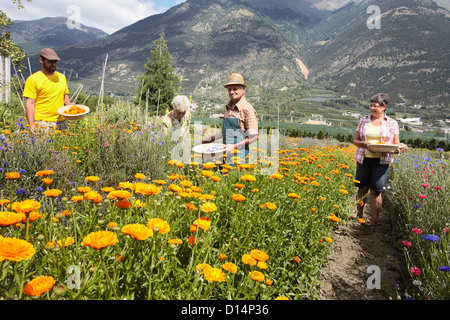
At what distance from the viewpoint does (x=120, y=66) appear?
591 feet

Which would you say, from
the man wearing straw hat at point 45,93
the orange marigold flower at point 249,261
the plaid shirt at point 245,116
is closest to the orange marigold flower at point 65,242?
the orange marigold flower at point 249,261

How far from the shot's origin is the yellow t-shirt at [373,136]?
3314 millimetres

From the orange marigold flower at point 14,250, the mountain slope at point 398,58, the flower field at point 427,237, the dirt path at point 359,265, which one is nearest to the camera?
the orange marigold flower at point 14,250

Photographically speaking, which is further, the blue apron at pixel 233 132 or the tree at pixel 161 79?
the tree at pixel 161 79

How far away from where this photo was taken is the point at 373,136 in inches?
132

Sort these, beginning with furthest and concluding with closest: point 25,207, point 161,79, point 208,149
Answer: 1. point 161,79
2. point 208,149
3. point 25,207

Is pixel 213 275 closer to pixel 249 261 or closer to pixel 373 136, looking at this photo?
pixel 249 261

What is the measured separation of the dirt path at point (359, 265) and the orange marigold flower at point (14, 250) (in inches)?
73.4

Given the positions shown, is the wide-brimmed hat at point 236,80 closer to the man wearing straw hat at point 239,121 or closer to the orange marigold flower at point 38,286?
the man wearing straw hat at point 239,121

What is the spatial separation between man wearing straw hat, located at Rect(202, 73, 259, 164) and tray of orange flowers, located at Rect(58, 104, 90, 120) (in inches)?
74.6

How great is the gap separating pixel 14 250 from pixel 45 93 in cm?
360

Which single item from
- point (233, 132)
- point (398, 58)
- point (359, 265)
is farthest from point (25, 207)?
point (398, 58)

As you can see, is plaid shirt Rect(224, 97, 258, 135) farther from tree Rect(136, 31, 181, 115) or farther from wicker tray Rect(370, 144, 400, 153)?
tree Rect(136, 31, 181, 115)
